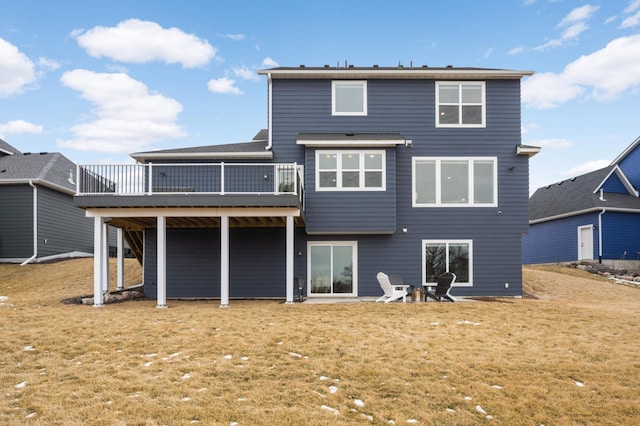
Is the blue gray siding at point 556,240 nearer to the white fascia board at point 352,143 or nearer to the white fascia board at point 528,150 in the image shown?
the white fascia board at point 528,150

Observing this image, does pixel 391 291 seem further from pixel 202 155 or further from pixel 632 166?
pixel 632 166

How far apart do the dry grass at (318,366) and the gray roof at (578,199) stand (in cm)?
1436

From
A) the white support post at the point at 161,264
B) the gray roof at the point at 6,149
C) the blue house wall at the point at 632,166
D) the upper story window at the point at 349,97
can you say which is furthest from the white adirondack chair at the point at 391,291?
the gray roof at the point at 6,149

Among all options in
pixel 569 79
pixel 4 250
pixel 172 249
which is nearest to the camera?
pixel 172 249

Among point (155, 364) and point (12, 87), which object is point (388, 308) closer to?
point (155, 364)

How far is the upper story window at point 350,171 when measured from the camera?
14.4 meters

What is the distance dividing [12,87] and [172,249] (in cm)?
2827

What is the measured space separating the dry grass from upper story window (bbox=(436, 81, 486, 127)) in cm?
685

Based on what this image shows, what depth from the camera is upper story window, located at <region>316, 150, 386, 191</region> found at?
1437 cm

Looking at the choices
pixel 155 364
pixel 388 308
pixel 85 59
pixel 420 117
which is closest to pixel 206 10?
pixel 85 59

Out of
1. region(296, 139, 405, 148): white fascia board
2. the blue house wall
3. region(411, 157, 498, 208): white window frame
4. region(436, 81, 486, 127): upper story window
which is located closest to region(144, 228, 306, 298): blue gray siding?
region(296, 139, 405, 148): white fascia board

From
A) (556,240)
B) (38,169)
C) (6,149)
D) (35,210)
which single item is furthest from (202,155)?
(556,240)

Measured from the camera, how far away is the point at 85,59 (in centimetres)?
2788

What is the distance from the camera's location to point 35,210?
68.9 ft
